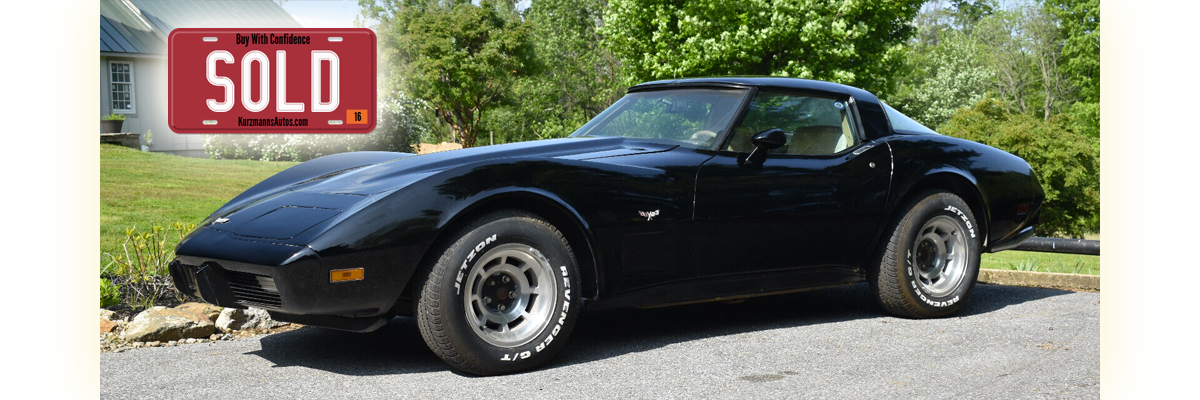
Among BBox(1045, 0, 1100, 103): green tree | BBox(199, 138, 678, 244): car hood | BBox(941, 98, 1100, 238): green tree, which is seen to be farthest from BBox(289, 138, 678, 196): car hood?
BBox(1045, 0, 1100, 103): green tree

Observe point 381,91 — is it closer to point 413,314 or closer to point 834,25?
point 834,25

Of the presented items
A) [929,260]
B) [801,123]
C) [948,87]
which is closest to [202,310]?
[801,123]

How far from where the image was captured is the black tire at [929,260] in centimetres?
568

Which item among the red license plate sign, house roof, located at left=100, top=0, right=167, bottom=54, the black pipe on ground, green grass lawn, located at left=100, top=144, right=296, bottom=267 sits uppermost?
house roof, located at left=100, top=0, right=167, bottom=54

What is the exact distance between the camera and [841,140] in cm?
570

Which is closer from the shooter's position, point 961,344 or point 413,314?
point 413,314

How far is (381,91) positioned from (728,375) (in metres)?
22.2

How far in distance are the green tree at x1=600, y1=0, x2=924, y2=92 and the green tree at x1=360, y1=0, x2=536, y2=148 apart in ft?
27.1

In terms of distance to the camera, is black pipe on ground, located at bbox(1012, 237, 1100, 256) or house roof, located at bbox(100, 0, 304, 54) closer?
black pipe on ground, located at bbox(1012, 237, 1100, 256)

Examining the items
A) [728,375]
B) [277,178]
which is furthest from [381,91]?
[728,375]

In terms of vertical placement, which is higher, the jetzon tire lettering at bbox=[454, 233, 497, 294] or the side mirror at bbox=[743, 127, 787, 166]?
the side mirror at bbox=[743, 127, 787, 166]

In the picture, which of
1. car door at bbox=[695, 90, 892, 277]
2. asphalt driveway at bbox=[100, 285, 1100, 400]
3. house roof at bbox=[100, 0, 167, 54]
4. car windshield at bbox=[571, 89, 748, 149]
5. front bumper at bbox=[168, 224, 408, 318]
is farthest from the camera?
house roof at bbox=[100, 0, 167, 54]

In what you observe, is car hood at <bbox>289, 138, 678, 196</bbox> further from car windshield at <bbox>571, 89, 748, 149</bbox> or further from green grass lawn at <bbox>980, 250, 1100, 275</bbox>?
green grass lawn at <bbox>980, 250, 1100, 275</bbox>

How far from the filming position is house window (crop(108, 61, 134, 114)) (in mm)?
→ 13134
